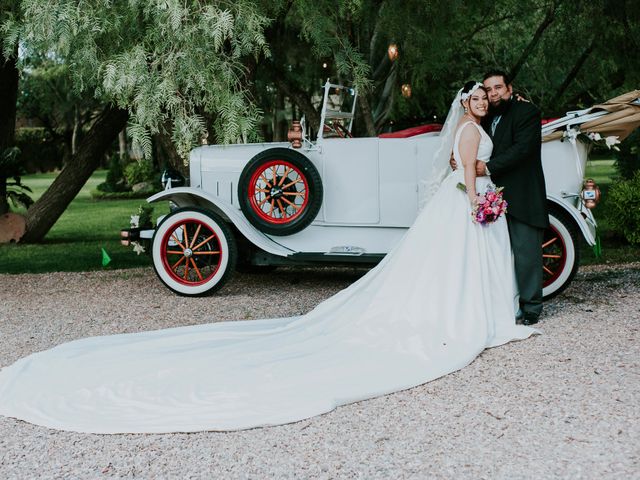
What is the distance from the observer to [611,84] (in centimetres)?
1355

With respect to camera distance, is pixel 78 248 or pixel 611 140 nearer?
pixel 611 140

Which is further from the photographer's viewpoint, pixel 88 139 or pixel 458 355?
pixel 88 139

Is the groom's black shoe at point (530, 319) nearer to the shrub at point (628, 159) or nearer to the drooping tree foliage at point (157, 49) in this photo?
the drooping tree foliage at point (157, 49)

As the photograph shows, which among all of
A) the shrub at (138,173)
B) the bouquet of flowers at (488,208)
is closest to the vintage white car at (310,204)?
the bouquet of flowers at (488,208)

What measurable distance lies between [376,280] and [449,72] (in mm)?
11273

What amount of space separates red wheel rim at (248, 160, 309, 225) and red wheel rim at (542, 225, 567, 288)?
212 cm

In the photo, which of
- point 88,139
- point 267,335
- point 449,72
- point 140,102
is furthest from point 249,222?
point 449,72

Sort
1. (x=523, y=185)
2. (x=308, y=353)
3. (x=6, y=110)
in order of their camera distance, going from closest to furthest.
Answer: (x=308, y=353) → (x=523, y=185) → (x=6, y=110)

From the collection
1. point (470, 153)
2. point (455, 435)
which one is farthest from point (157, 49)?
point (455, 435)

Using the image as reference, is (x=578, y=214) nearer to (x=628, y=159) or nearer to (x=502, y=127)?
(x=502, y=127)

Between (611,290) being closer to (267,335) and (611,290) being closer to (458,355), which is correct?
(458,355)

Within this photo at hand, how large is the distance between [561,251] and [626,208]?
3149 mm

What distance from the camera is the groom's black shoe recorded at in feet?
19.6

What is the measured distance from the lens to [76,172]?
12.0m
